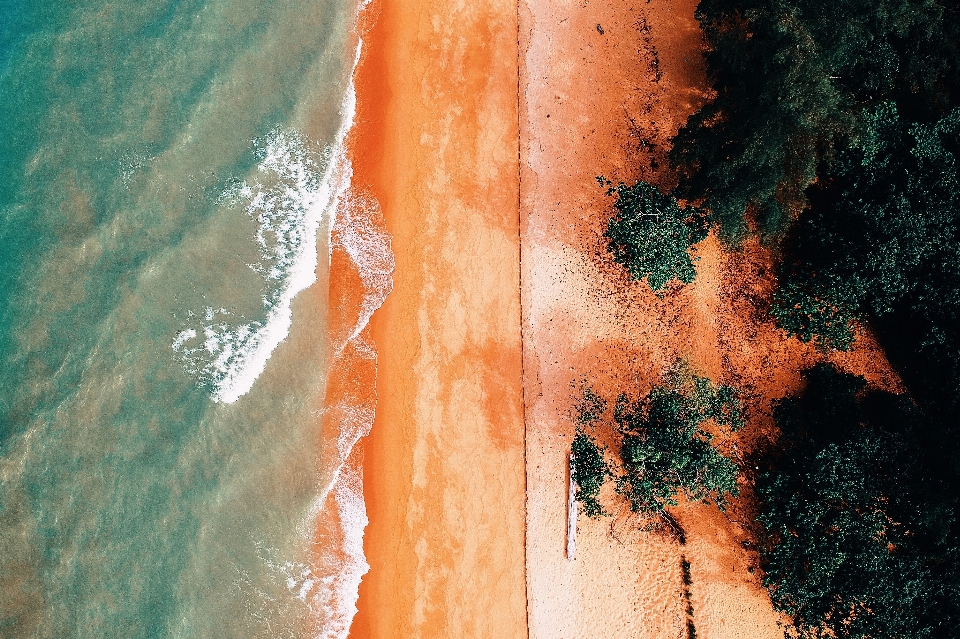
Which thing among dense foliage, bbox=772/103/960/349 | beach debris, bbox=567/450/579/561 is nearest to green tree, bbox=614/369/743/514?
beach debris, bbox=567/450/579/561

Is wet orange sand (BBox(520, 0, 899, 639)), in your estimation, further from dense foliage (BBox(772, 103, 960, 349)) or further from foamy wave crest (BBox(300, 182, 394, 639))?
foamy wave crest (BBox(300, 182, 394, 639))

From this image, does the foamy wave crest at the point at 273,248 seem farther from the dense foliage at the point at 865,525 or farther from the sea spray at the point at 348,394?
the dense foliage at the point at 865,525

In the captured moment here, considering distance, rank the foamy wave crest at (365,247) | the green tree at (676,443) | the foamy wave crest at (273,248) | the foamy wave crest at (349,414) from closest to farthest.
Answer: the green tree at (676,443) → the foamy wave crest at (349,414) → the foamy wave crest at (273,248) → the foamy wave crest at (365,247)

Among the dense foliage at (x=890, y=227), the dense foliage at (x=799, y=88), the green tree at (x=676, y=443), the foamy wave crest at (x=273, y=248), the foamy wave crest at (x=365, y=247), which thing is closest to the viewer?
the dense foliage at (x=799, y=88)

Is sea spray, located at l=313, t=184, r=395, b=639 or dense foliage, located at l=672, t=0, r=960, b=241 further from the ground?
dense foliage, located at l=672, t=0, r=960, b=241

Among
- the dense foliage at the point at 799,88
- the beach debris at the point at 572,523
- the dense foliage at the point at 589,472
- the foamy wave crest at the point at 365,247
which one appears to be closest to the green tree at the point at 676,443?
the dense foliage at the point at 589,472

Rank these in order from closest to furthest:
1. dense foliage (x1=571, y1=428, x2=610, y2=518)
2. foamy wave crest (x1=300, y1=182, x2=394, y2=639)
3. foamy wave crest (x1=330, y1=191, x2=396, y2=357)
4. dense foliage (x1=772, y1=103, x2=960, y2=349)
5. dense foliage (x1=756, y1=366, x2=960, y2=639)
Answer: dense foliage (x1=756, y1=366, x2=960, y2=639), dense foliage (x1=772, y1=103, x2=960, y2=349), dense foliage (x1=571, y1=428, x2=610, y2=518), foamy wave crest (x1=300, y1=182, x2=394, y2=639), foamy wave crest (x1=330, y1=191, x2=396, y2=357)

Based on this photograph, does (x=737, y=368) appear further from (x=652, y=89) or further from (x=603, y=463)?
(x=652, y=89)
